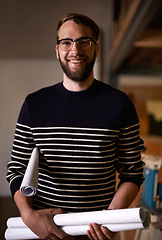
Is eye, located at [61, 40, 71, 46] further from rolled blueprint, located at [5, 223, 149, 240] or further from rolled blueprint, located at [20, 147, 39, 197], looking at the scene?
rolled blueprint, located at [5, 223, 149, 240]

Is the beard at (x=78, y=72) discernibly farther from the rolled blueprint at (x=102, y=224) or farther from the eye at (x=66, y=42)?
the rolled blueprint at (x=102, y=224)

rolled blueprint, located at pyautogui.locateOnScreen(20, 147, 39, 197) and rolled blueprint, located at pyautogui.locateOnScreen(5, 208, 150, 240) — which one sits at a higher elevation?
rolled blueprint, located at pyautogui.locateOnScreen(20, 147, 39, 197)

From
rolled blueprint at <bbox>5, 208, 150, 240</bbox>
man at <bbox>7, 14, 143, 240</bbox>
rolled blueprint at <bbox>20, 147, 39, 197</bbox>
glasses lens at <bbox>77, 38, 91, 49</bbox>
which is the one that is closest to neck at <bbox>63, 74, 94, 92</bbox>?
man at <bbox>7, 14, 143, 240</bbox>

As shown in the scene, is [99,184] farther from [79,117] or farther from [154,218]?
[154,218]

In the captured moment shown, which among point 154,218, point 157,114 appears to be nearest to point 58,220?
point 154,218

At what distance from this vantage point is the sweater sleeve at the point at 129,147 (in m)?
0.81

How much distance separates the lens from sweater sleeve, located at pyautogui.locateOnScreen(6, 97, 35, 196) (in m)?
Result: 0.83

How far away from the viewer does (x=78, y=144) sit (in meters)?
0.79

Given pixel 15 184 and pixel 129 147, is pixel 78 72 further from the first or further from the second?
pixel 15 184

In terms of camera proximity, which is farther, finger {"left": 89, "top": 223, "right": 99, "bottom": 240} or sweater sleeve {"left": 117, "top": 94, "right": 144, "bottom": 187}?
sweater sleeve {"left": 117, "top": 94, "right": 144, "bottom": 187}

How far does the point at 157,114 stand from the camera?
4902 mm

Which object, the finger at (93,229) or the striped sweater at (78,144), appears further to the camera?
the striped sweater at (78,144)

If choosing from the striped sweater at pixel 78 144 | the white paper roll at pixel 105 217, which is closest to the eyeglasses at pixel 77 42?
the striped sweater at pixel 78 144

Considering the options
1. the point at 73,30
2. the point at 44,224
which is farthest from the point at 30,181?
the point at 73,30
